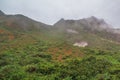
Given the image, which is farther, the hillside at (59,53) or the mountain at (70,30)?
the mountain at (70,30)

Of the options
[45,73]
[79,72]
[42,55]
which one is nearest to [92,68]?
[79,72]

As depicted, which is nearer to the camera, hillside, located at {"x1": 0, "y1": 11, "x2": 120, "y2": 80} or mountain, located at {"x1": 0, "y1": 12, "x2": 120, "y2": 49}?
hillside, located at {"x1": 0, "y1": 11, "x2": 120, "y2": 80}

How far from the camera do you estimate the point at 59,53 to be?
1950 inches

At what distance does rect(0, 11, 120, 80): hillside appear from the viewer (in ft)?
93.2

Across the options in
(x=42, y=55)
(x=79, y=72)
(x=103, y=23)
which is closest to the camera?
(x=79, y=72)

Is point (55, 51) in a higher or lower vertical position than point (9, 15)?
lower

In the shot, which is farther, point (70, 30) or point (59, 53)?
point (70, 30)

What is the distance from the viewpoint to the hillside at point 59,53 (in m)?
28.4

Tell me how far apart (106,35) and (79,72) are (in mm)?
74842

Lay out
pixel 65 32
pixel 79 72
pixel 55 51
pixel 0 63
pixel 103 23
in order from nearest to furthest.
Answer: pixel 79 72
pixel 0 63
pixel 55 51
pixel 65 32
pixel 103 23

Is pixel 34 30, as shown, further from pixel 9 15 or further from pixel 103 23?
pixel 103 23

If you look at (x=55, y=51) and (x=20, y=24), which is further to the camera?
(x=20, y=24)

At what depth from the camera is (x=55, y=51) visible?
2019 inches

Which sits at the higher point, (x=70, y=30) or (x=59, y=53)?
(x=70, y=30)
